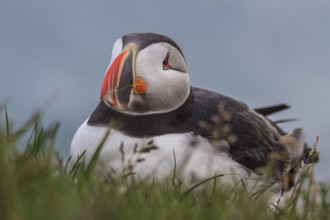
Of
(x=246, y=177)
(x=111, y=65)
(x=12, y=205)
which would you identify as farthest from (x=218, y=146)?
(x=12, y=205)

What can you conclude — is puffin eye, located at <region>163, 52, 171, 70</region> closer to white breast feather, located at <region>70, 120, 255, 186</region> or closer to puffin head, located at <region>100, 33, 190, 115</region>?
puffin head, located at <region>100, 33, 190, 115</region>

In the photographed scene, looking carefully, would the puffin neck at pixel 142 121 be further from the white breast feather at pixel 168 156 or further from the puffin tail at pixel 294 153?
the puffin tail at pixel 294 153

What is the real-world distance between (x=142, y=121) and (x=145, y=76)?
1.37 feet

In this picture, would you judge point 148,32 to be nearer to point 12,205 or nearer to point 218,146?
point 218,146

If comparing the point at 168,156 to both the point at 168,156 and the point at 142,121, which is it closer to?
the point at 168,156

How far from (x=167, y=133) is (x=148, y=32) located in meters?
0.92

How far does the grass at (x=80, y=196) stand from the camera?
86.7 inches

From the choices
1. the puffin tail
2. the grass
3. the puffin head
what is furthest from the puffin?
the grass

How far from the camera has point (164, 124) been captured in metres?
5.59

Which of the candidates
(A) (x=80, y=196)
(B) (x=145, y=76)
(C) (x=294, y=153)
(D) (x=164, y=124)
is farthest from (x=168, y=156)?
(A) (x=80, y=196)

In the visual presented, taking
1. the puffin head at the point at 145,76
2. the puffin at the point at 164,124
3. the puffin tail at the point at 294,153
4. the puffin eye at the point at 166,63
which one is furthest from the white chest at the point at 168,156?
the puffin tail at the point at 294,153

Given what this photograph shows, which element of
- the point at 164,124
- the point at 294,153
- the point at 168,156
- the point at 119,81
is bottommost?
the point at 294,153

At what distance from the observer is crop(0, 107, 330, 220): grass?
2.20 meters

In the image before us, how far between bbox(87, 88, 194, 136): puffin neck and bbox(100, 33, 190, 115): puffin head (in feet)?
0.14
